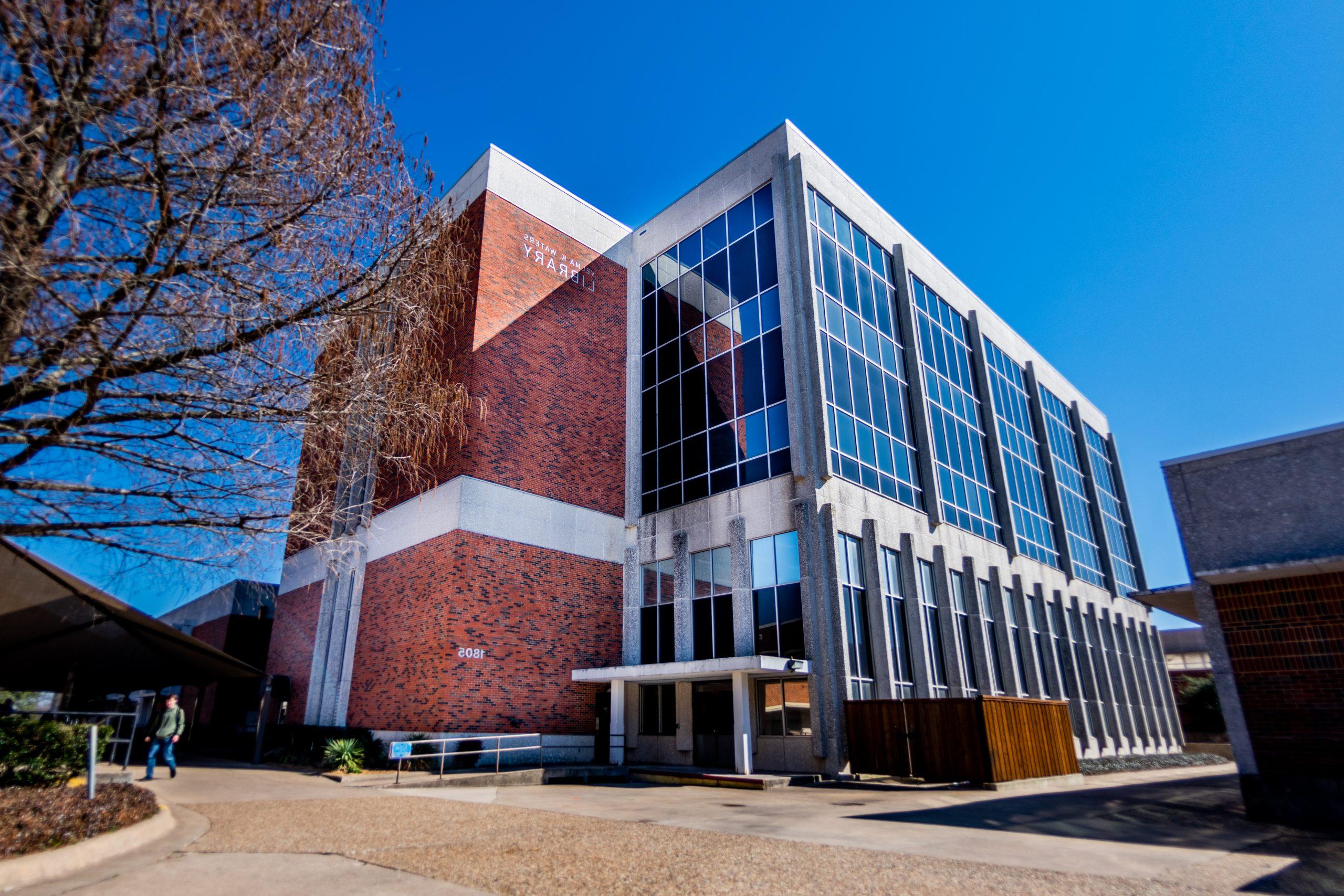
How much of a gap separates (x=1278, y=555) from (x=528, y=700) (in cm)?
1671

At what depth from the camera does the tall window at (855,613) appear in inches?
731

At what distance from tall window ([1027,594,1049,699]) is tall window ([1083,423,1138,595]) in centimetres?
1200

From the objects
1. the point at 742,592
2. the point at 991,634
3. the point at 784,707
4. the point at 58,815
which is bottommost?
the point at 58,815

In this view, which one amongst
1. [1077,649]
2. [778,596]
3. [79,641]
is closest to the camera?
[79,641]

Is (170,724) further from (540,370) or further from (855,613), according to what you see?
(855,613)

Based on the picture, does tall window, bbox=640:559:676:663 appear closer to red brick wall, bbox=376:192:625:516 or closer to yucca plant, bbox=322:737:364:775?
red brick wall, bbox=376:192:625:516

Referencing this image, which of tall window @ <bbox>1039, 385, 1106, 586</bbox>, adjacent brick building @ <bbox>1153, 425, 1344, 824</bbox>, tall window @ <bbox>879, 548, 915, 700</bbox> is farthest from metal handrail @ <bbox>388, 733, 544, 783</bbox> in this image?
tall window @ <bbox>1039, 385, 1106, 586</bbox>

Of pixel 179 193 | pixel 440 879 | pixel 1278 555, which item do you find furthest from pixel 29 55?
pixel 1278 555

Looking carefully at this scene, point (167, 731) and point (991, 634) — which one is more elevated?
point (991, 634)

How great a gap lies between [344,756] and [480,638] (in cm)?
411

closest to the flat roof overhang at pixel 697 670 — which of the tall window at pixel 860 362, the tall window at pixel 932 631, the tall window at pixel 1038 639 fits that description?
the tall window at pixel 932 631

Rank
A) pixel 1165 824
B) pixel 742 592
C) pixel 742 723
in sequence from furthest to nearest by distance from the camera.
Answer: pixel 742 592
pixel 742 723
pixel 1165 824

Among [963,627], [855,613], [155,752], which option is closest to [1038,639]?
[963,627]

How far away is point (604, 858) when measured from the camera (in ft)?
22.9
